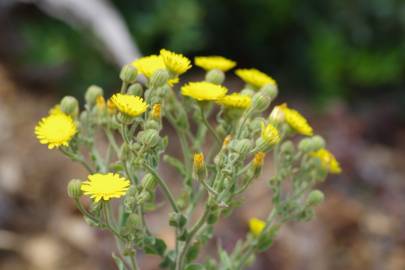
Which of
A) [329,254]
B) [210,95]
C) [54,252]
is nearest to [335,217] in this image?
[329,254]

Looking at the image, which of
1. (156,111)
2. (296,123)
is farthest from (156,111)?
(296,123)

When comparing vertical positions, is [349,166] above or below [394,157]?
below

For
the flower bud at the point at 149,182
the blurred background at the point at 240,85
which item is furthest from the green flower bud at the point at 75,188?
the blurred background at the point at 240,85

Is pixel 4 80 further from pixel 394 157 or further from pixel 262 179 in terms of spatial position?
pixel 394 157

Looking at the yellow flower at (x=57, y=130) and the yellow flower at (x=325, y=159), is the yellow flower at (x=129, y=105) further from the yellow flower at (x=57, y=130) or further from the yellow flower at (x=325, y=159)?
the yellow flower at (x=325, y=159)

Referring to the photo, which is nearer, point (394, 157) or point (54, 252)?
point (54, 252)
